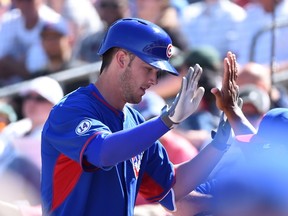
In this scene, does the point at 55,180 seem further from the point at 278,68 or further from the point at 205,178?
the point at 278,68

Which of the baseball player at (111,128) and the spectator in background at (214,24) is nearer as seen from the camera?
the baseball player at (111,128)

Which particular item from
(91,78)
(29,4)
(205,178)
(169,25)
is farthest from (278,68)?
(205,178)

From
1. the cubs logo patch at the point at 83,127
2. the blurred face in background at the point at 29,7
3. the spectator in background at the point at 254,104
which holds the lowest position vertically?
the blurred face in background at the point at 29,7

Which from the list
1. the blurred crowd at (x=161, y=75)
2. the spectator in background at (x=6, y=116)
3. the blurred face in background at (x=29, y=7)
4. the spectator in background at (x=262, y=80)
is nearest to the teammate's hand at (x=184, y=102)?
the blurred crowd at (x=161, y=75)

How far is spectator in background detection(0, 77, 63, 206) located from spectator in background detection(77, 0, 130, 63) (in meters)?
0.97

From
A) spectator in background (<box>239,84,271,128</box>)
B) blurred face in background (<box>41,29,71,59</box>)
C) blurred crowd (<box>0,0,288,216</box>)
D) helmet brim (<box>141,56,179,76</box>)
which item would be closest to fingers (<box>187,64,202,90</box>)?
helmet brim (<box>141,56,179,76</box>)

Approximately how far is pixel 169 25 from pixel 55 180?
14.9 feet

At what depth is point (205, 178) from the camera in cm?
434

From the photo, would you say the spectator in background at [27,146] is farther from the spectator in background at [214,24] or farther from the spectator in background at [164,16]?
the spectator in background at [214,24]

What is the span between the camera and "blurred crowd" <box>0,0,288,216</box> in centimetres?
647

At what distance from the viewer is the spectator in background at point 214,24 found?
8219 millimetres

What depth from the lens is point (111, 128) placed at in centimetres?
401

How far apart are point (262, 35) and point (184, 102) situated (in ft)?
14.0

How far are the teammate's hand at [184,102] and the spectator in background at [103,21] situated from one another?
15.7 feet
